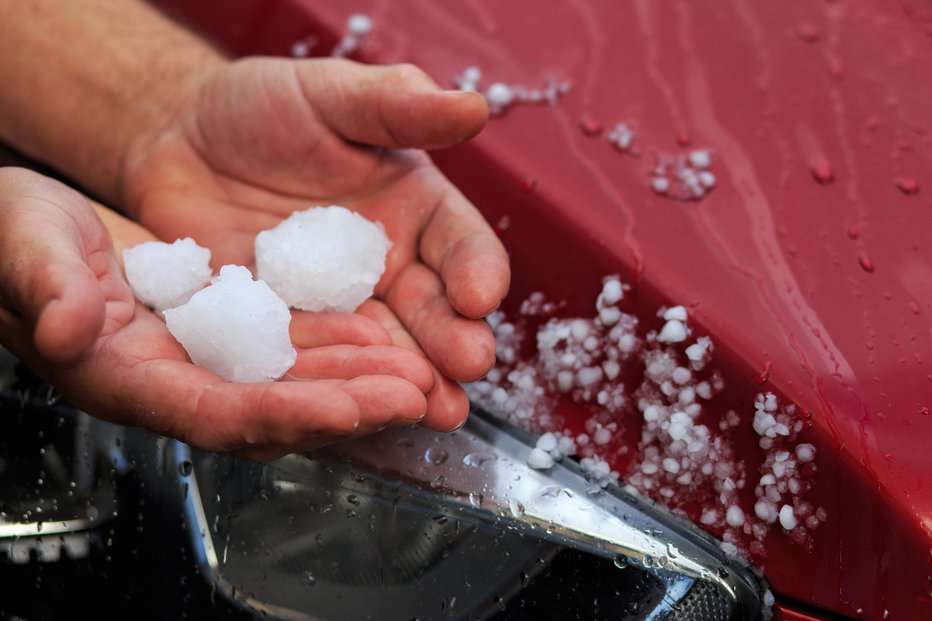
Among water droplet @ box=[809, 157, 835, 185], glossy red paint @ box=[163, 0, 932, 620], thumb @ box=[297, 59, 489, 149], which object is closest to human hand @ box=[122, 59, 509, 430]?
thumb @ box=[297, 59, 489, 149]

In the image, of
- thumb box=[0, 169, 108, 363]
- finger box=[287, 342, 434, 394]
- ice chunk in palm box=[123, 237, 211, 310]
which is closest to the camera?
thumb box=[0, 169, 108, 363]

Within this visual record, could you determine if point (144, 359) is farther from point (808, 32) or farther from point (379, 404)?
point (808, 32)

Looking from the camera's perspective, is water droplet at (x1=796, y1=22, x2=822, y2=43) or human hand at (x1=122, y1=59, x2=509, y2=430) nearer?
human hand at (x1=122, y1=59, x2=509, y2=430)

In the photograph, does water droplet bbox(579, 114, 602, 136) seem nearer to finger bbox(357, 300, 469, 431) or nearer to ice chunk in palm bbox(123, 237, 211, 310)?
finger bbox(357, 300, 469, 431)

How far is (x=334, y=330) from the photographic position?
799 millimetres

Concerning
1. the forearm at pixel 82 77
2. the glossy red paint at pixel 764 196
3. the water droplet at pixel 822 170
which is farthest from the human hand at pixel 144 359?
the water droplet at pixel 822 170

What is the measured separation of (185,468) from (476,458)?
34cm

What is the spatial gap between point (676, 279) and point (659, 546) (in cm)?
28

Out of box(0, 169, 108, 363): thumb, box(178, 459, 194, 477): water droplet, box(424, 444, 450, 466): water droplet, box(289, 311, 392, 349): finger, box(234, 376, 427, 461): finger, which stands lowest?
box(178, 459, 194, 477): water droplet

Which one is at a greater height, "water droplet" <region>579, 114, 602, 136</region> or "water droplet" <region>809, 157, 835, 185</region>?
"water droplet" <region>579, 114, 602, 136</region>

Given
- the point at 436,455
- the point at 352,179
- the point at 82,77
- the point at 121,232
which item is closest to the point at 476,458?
the point at 436,455

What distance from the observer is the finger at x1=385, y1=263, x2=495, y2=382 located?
29.0 inches

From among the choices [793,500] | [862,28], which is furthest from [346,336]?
[862,28]

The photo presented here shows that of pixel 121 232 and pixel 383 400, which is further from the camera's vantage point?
pixel 121 232
